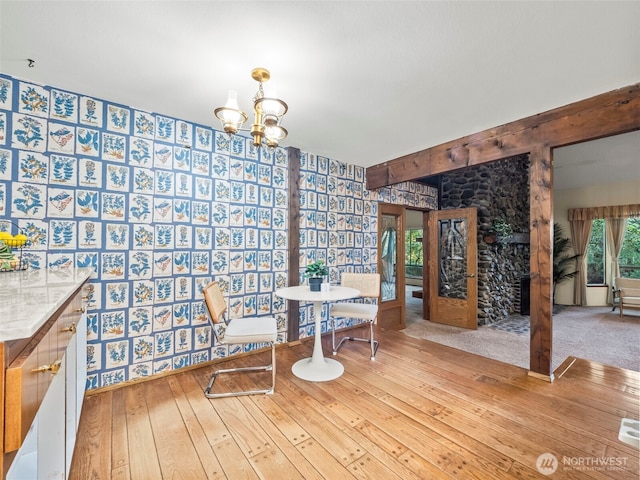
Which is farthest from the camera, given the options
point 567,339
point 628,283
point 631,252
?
point 631,252

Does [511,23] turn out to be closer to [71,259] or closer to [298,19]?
[298,19]

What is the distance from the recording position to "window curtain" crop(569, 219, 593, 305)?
6.38 meters

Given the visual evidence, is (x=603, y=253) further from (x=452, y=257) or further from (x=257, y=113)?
(x=257, y=113)

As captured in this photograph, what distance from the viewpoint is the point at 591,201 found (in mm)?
6367

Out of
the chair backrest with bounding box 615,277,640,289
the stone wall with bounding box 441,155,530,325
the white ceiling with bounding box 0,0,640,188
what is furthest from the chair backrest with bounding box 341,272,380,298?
the chair backrest with bounding box 615,277,640,289

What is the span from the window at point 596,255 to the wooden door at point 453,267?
400 cm

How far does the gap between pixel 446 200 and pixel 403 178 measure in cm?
206

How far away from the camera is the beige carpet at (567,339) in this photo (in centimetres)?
346

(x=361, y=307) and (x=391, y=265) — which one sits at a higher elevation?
(x=391, y=265)

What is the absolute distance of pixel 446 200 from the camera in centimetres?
533

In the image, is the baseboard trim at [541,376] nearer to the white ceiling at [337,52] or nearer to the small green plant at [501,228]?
the white ceiling at [337,52]

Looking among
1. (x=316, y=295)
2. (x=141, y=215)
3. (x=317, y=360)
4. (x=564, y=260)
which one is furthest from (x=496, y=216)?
(x=141, y=215)

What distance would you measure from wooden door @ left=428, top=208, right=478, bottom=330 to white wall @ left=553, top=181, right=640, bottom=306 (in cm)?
376

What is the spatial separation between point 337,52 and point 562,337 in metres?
5.12
